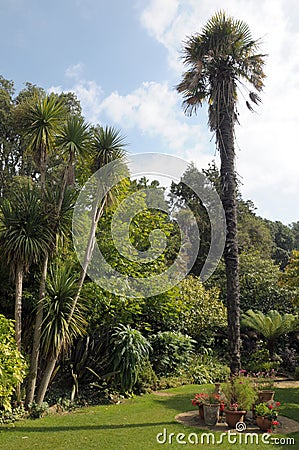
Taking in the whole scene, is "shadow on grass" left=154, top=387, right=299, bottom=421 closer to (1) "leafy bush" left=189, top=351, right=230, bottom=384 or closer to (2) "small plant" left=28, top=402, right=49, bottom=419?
(1) "leafy bush" left=189, top=351, right=230, bottom=384

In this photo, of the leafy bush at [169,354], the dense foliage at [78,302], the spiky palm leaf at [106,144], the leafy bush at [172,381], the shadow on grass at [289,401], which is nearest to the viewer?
the shadow on grass at [289,401]

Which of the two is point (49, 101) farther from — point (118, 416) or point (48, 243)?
point (118, 416)

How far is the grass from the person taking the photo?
6012 millimetres

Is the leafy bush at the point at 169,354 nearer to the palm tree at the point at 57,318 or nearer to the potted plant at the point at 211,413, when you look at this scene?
the palm tree at the point at 57,318

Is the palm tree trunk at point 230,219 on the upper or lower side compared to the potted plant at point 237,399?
upper

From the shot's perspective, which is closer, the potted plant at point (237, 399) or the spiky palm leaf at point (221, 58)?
the potted plant at point (237, 399)

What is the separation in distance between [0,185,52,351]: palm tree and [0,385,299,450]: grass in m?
1.75

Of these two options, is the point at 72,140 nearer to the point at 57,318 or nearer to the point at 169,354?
the point at 57,318

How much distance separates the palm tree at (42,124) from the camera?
8.62 meters

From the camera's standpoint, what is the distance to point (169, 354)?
12.3 meters

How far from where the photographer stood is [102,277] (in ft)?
35.3

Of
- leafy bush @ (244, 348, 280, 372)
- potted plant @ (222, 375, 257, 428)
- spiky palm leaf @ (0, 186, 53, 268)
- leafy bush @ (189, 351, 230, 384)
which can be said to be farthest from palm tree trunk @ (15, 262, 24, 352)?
leafy bush @ (244, 348, 280, 372)

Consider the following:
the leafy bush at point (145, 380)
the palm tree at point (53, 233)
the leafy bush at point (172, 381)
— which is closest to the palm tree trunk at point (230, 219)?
the leafy bush at point (145, 380)

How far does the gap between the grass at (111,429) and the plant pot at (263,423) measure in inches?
16.2
